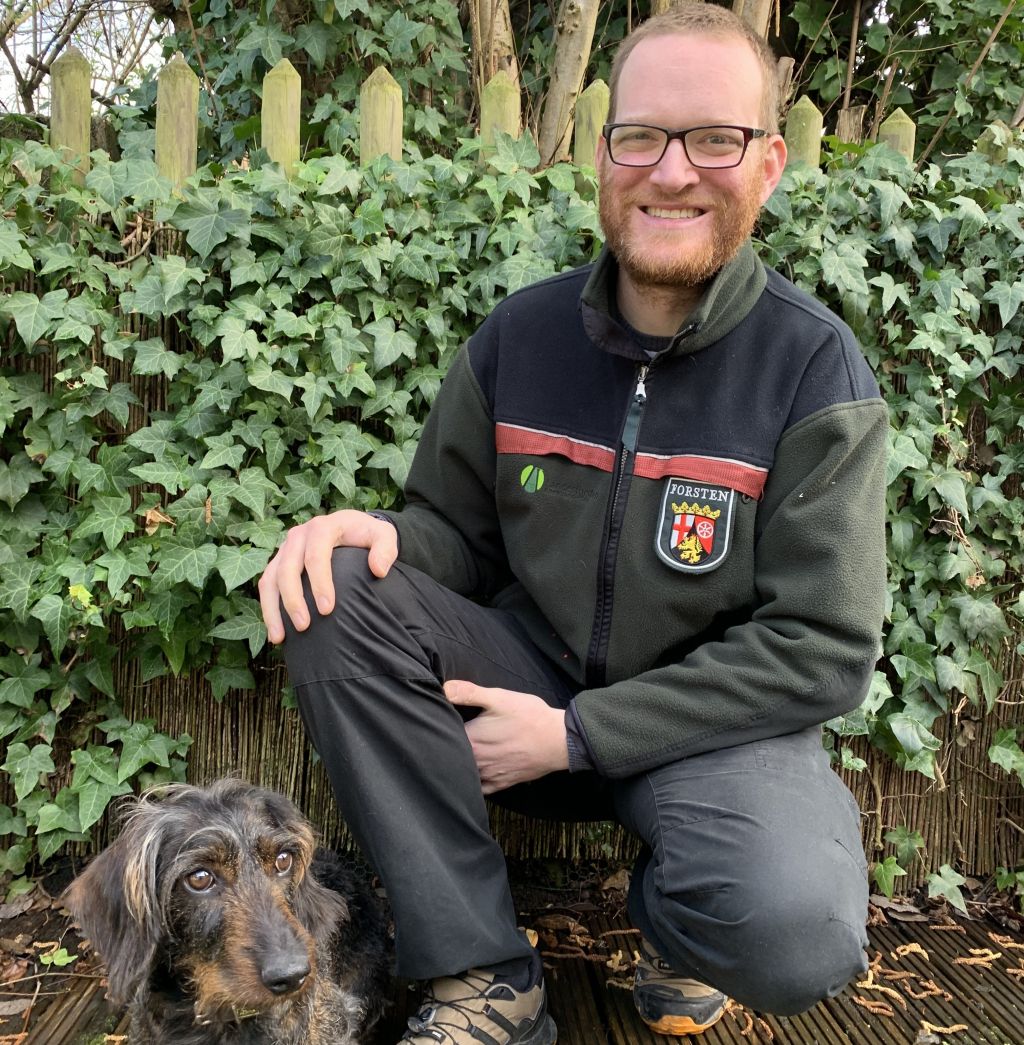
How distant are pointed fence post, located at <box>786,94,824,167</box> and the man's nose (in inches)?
37.3

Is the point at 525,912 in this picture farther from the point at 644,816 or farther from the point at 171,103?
the point at 171,103

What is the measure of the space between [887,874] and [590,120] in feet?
7.84

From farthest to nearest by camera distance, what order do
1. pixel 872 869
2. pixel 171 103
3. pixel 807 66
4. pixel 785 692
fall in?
pixel 807 66 < pixel 872 869 < pixel 171 103 < pixel 785 692

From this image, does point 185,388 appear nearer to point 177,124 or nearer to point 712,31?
point 177,124

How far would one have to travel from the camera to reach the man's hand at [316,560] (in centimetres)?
190

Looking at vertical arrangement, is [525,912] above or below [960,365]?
below

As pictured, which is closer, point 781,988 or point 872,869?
point 781,988

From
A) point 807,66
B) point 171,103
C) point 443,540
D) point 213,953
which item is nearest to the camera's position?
point 213,953

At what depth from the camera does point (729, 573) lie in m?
2.01

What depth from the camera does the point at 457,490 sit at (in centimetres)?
232

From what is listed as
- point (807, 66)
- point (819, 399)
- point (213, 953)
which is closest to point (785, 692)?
point (819, 399)

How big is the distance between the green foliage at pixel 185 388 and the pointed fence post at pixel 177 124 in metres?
0.11

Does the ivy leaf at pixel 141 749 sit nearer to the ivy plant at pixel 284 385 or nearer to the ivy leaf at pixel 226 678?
the ivy plant at pixel 284 385

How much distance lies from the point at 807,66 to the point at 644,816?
4.33m
